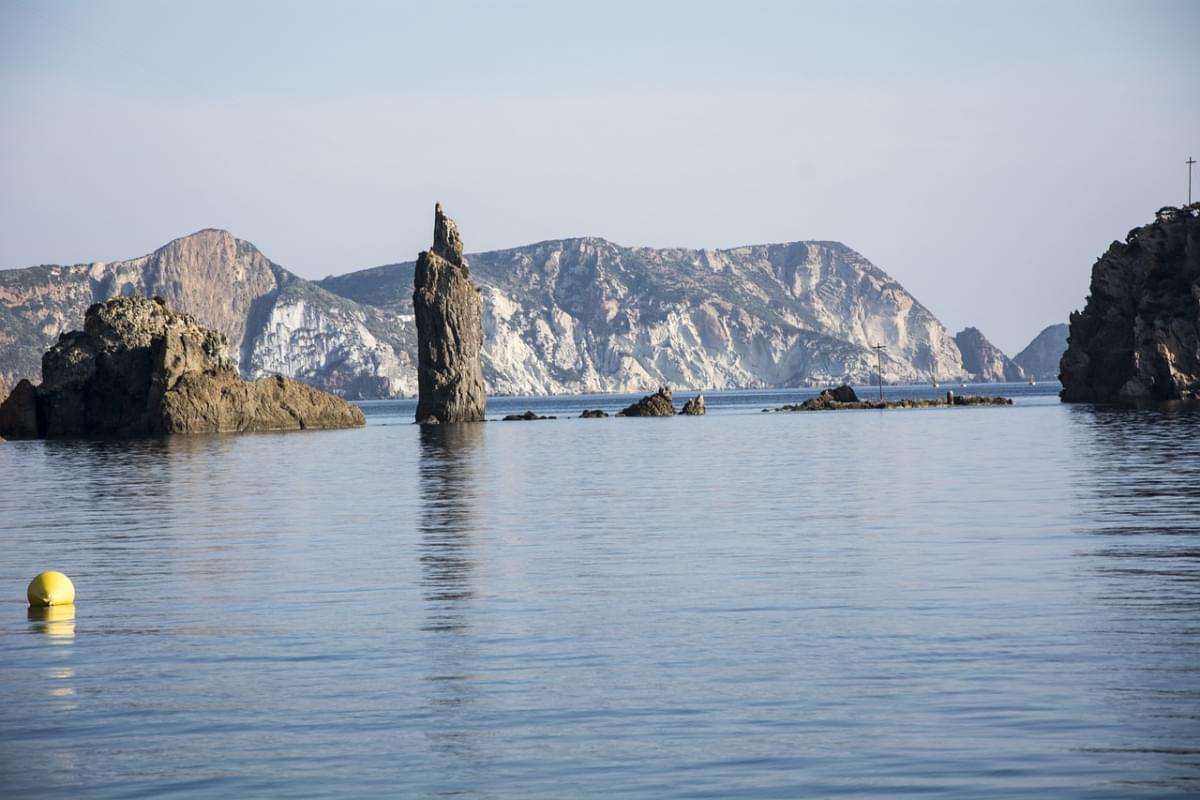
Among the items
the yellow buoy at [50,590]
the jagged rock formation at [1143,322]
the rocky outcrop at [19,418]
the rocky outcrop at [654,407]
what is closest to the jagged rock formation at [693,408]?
the rocky outcrop at [654,407]

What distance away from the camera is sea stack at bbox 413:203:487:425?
15025 cm

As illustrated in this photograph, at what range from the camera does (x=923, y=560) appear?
96.4ft

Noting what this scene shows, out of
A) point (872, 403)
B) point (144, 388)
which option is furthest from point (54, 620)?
point (872, 403)

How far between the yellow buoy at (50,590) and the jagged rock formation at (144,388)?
105 m

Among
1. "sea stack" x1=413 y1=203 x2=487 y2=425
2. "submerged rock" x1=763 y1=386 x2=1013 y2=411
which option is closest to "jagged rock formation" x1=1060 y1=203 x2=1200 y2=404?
"submerged rock" x1=763 y1=386 x2=1013 y2=411

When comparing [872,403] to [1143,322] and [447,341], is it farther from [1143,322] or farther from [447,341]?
[447,341]

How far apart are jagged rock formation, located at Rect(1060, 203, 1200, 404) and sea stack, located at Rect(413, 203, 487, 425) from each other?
218 ft

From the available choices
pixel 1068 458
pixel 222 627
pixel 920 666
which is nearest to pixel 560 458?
pixel 1068 458

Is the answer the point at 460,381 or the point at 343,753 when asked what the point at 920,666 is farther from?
the point at 460,381

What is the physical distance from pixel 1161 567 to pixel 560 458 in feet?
174

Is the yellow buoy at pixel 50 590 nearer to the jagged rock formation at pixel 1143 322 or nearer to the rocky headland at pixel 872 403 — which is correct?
the jagged rock formation at pixel 1143 322

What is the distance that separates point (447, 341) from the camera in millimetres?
150500

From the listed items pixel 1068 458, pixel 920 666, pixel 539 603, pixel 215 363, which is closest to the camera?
pixel 920 666

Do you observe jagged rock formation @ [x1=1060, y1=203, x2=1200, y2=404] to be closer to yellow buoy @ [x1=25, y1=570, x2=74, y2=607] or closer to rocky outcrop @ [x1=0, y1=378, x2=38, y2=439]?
rocky outcrop @ [x1=0, y1=378, x2=38, y2=439]
